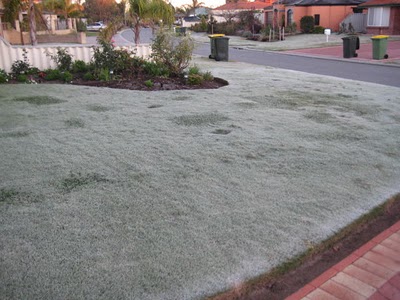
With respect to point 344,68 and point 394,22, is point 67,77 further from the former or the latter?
point 394,22

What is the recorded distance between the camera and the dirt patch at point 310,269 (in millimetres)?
3117

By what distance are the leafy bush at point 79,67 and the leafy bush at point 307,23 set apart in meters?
33.7

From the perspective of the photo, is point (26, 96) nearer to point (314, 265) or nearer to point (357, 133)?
point (357, 133)

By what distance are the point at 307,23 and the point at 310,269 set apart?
42044 mm

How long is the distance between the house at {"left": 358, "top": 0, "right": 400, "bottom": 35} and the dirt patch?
120 feet

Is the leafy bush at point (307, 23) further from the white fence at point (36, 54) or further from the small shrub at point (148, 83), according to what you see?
the small shrub at point (148, 83)

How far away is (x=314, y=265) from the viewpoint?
3.50 metres

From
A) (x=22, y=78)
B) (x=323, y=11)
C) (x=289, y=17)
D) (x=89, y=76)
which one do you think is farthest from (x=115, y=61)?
(x=289, y=17)

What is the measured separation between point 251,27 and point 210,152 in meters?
39.5

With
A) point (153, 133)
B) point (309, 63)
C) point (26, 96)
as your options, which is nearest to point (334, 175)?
point (153, 133)

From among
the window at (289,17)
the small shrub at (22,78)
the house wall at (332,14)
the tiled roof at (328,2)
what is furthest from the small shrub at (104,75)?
the tiled roof at (328,2)

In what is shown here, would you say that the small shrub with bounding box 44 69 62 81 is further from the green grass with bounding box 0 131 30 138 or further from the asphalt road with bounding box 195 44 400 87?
the asphalt road with bounding box 195 44 400 87

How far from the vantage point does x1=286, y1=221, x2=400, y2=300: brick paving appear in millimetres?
3115

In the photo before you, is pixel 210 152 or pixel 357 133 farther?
pixel 357 133
